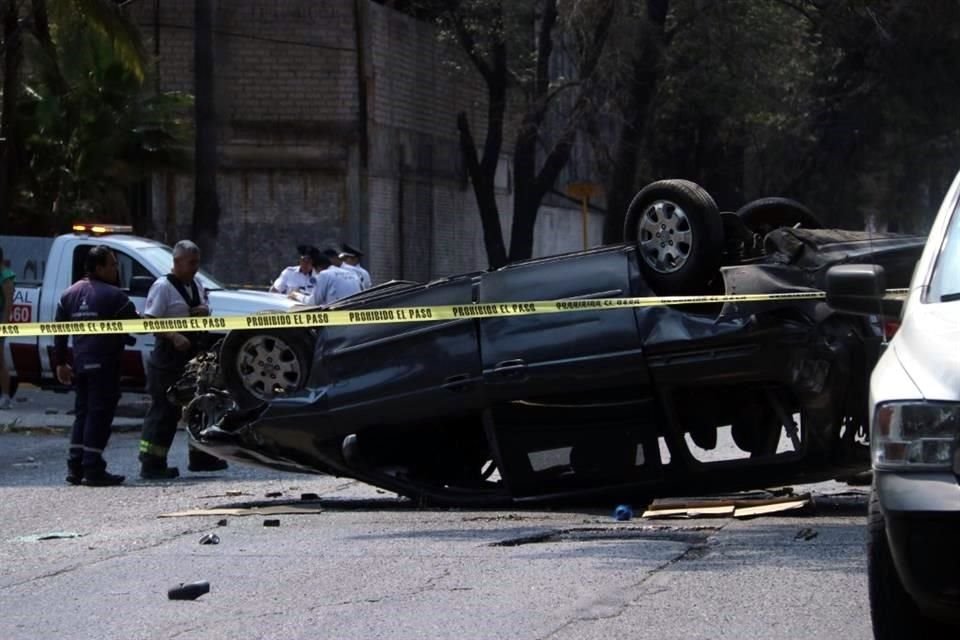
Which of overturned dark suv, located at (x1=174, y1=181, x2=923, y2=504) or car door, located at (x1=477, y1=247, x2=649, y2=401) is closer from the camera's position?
overturned dark suv, located at (x1=174, y1=181, x2=923, y2=504)

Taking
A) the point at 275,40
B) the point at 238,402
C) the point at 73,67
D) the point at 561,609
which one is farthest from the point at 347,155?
the point at 561,609

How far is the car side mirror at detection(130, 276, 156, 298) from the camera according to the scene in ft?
59.0

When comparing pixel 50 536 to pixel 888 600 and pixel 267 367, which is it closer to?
pixel 267 367

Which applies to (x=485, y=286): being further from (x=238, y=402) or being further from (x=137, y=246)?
(x=137, y=246)

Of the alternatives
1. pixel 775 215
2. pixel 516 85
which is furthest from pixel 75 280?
→ pixel 516 85

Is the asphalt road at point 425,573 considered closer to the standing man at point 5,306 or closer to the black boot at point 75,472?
the black boot at point 75,472

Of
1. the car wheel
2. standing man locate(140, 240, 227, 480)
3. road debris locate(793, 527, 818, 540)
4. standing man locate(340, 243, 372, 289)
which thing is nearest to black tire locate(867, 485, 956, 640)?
road debris locate(793, 527, 818, 540)

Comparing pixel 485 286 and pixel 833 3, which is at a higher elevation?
pixel 833 3

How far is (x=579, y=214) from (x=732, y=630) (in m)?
36.9

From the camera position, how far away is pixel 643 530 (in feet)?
30.2

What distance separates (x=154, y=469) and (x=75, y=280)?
252 inches

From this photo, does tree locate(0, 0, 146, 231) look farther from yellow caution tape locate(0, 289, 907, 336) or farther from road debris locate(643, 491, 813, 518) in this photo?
road debris locate(643, 491, 813, 518)

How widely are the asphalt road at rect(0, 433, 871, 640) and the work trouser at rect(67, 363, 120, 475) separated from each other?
1.01m

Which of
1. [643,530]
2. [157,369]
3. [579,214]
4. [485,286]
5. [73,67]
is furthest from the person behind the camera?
[579,214]
